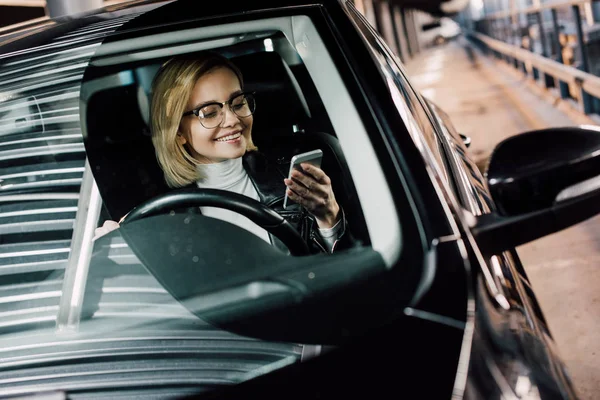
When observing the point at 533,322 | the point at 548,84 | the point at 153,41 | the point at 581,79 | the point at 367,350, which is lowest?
the point at 548,84

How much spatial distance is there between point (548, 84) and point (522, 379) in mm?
8849

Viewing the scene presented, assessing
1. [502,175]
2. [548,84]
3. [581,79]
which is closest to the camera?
[502,175]

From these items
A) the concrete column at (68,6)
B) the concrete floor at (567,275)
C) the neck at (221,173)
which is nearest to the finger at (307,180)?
the neck at (221,173)

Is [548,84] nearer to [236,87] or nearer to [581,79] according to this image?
[581,79]

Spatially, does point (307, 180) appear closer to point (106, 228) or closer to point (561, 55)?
point (106, 228)

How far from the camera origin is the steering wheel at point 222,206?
1.22 meters

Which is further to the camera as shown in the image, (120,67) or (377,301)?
(120,67)

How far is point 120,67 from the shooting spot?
1.40 metres

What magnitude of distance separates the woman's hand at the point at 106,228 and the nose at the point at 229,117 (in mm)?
292

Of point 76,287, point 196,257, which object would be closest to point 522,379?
point 196,257

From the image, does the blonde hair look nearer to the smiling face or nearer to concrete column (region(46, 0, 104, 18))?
the smiling face

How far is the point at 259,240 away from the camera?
118cm

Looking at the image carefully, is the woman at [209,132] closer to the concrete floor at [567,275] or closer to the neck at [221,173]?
the neck at [221,173]

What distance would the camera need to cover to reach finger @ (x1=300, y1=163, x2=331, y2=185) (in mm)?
1267
